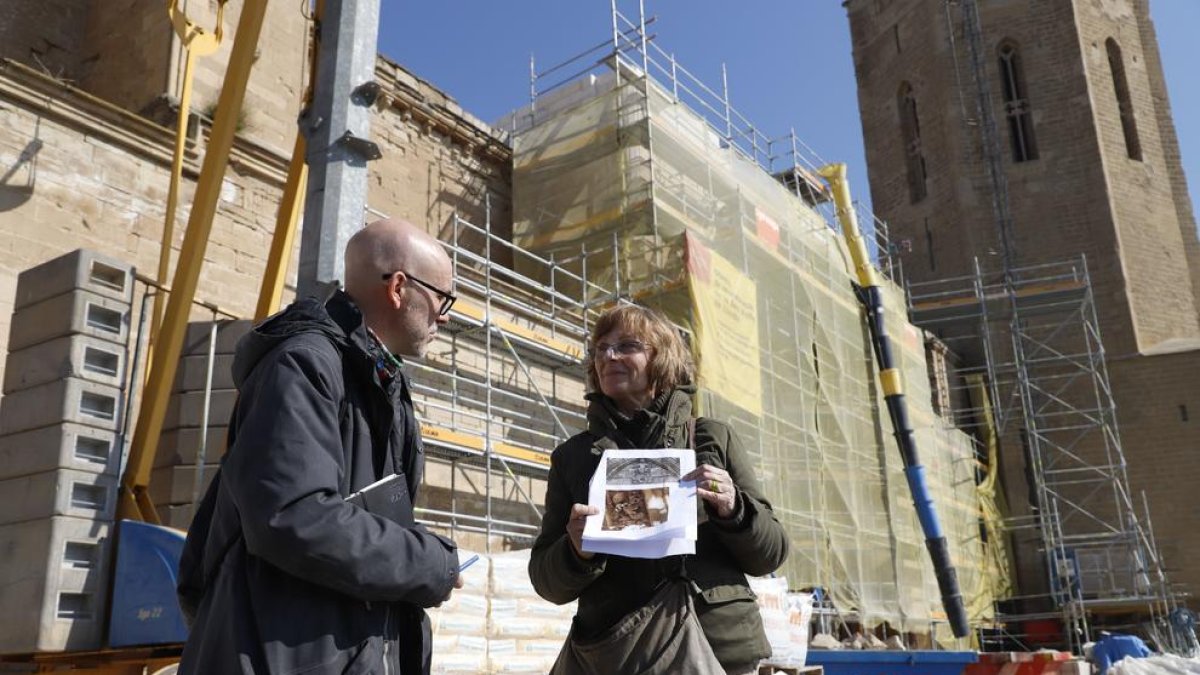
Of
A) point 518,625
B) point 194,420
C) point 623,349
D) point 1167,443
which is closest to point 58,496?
point 194,420

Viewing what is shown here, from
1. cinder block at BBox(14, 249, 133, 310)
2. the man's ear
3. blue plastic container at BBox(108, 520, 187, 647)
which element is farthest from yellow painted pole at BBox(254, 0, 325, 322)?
the man's ear

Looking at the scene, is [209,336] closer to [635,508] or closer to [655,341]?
[655,341]

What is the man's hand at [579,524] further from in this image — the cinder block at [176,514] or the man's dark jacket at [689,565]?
the cinder block at [176,514]

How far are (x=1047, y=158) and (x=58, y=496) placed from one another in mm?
29194

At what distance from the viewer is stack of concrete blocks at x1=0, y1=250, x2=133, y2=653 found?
543 centimetres

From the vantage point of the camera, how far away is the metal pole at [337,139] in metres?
3.49

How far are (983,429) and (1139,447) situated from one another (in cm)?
370

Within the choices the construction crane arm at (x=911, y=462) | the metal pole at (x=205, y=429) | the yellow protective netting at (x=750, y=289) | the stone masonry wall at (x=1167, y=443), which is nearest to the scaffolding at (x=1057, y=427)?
the stone masonry wall at (x=1167, y=443)

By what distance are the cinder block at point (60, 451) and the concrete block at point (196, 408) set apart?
2.33 metres

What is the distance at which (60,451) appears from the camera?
5641 mm

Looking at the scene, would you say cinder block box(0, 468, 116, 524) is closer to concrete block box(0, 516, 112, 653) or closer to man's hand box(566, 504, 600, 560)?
concrete block box(0, 516, 112, 653)

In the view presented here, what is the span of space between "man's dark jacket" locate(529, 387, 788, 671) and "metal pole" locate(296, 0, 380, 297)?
1.28 meters

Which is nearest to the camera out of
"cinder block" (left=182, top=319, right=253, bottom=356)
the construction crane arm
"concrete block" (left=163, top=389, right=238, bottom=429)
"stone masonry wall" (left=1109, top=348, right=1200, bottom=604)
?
"concrete block" (left=163, top=389, right=238, bottom=429)

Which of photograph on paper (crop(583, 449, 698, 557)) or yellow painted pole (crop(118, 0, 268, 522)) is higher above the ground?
yellow painted pole (crop(118, 0, 268, 522))
